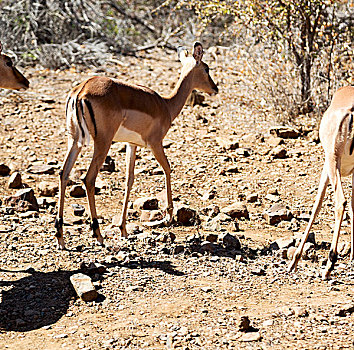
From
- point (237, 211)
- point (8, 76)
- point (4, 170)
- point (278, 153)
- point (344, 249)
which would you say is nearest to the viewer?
point (344, 249)

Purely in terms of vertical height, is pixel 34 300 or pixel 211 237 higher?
pixel 211 237

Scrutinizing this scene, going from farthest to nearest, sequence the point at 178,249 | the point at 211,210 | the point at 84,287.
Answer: the point at 211,210 → the point at 178,249 → the point at 84,287

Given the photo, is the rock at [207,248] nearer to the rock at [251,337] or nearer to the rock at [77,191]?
the rock at [251,337]

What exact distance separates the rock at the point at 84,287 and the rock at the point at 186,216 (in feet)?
6.72

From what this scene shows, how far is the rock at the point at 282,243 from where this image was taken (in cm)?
602

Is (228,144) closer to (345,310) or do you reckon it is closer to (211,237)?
(211,237)

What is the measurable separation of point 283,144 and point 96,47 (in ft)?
19.5

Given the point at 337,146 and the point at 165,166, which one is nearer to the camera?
the point at 337,146

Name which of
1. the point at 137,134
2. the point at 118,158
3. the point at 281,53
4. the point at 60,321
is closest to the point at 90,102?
the point at 137,134

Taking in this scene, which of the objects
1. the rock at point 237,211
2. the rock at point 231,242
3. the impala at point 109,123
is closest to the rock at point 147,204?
the impala at point 109,123

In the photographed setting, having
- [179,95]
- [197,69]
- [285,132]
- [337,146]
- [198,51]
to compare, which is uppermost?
[198,51]

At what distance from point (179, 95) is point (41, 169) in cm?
238

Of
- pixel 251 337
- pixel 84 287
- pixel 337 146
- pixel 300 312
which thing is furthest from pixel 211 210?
pixel 251 337

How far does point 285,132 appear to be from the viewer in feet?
31.5
